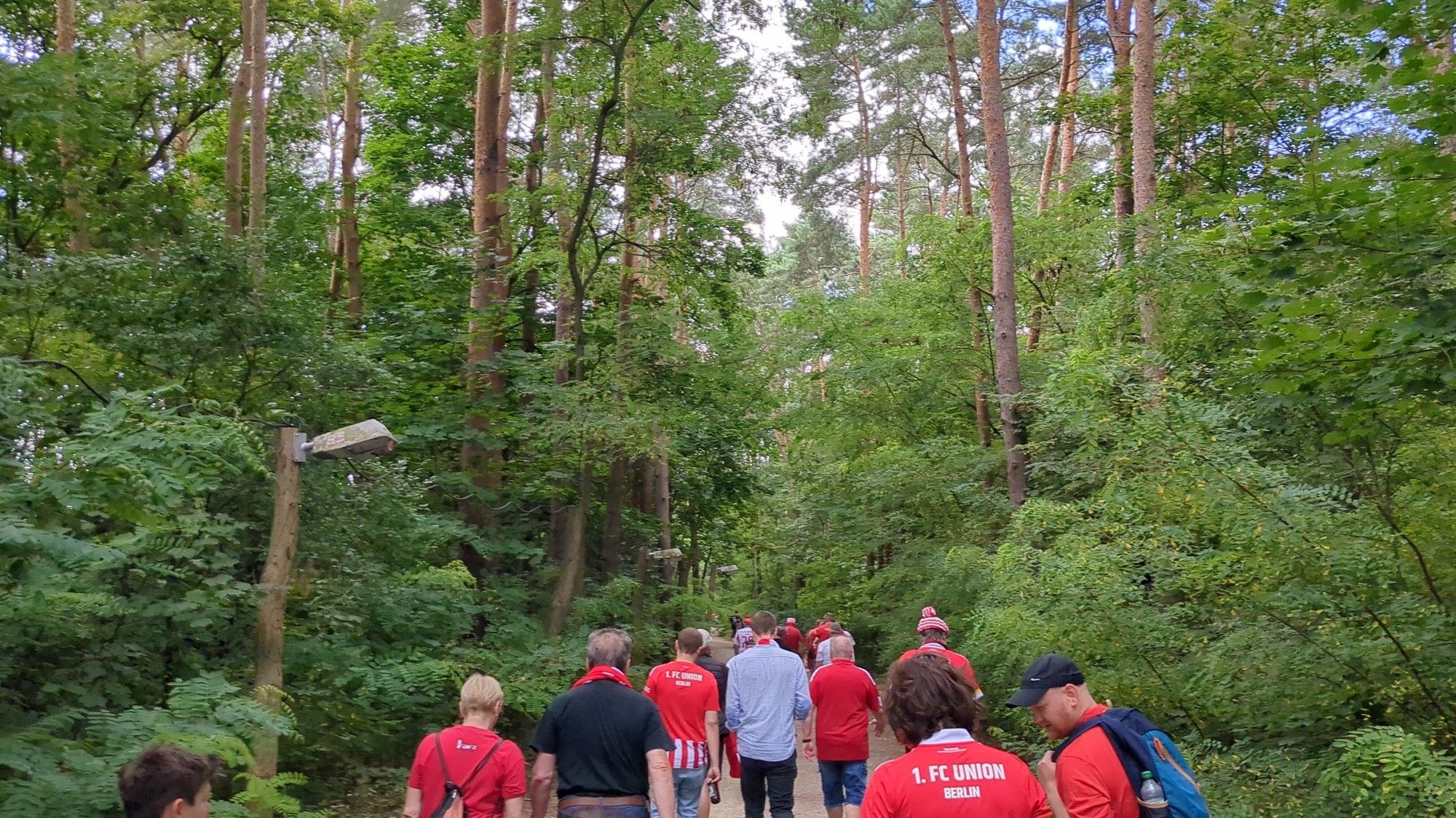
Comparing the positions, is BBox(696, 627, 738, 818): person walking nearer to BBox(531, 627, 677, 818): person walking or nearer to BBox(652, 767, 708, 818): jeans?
BBox(652, 767, 708, 818): jeans

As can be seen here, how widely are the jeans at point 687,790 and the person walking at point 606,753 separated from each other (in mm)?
2113

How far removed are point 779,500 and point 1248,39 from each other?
2210 centimetres

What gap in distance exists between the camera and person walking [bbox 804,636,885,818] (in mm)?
7883

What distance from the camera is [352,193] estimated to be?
1986cm

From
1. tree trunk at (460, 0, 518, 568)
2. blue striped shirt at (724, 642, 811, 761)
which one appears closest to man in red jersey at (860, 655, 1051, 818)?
blue striped shirt at (724, 642, 811, 761)

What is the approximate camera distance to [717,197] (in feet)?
119

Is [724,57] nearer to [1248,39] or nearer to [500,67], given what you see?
[500,67]

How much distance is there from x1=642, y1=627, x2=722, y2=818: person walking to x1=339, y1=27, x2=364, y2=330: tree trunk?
12.4m

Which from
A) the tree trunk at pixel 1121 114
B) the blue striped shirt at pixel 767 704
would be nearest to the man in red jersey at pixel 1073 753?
the blue striped shirt at pixel 767 704

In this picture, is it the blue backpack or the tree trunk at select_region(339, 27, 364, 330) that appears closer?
the blue backpack

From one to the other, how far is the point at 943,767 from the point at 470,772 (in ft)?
8.84

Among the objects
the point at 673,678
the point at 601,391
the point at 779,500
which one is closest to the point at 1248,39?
the point at 601,391

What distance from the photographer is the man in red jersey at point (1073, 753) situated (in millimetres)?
3381

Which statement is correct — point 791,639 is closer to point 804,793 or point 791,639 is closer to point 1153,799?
point 804,793
